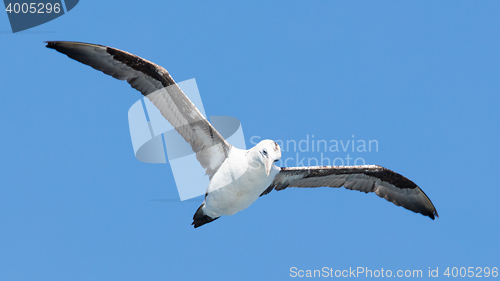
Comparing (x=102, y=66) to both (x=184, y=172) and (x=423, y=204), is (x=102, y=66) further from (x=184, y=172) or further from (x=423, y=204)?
(x=423, y=204)

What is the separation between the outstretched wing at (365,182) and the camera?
18.8m

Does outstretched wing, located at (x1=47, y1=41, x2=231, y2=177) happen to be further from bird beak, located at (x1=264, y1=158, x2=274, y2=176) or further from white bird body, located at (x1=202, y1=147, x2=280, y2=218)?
bird beak, located at (x1=264, y1=158, x2=274, y2=176)

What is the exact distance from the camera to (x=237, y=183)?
16594 millimetres

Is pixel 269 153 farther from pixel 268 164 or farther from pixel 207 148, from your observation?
pixel 207 148

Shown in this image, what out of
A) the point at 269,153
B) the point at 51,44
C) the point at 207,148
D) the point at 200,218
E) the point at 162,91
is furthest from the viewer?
the point at 200,218

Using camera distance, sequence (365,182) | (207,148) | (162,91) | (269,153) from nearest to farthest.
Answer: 1. (269,153)
2. (162,91)
3. (207,148)
4. (365,182)

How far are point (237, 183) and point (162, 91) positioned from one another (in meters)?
3.29

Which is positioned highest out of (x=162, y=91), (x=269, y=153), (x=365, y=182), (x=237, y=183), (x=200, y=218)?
(x=162, y=91)

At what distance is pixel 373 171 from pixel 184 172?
19.4ft

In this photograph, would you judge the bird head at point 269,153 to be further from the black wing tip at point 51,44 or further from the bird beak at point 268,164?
the black wing tip at point 51,44

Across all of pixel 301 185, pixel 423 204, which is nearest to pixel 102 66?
pixel 301 185

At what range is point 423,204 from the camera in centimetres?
2031

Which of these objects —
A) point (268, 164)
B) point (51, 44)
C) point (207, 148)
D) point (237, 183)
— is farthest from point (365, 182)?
point (51, 44)

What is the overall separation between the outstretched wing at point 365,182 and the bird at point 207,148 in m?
0.04
